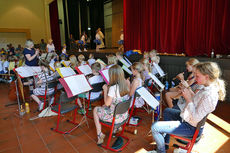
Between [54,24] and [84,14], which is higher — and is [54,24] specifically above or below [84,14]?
below

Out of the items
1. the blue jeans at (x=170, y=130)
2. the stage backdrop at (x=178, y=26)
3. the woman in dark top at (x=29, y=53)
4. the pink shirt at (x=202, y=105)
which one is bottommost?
the blue jeans at (x=170, y=130)

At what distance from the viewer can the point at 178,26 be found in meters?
5.45

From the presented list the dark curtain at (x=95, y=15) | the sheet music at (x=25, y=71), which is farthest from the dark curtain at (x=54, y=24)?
the sheet music at (x=25, y=71)

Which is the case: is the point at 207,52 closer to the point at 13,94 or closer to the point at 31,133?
the point at 31,133

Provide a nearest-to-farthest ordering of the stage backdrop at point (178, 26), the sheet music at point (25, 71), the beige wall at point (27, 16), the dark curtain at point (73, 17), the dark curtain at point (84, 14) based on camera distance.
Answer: the sheet music at point (25, 71)
the stage backdrop at point (178, 26)
the beige wall at point (27, 16)
the dark curtain at point (73, 17)
the dark curtain at point (84, 14)

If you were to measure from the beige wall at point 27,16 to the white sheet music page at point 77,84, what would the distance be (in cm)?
1254

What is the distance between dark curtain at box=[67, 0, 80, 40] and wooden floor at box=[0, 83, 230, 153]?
1078cm

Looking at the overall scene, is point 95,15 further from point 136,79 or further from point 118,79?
point 118,79

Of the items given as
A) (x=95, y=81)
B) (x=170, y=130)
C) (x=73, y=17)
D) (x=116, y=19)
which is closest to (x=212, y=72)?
(x=170, y=130)

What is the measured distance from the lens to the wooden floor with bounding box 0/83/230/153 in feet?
7.24

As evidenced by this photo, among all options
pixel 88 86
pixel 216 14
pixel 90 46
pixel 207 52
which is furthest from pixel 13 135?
pixel 90 46

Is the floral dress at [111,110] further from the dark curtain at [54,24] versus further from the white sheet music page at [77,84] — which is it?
the dark curtain at [54,24]

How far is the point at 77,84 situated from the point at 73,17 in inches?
468

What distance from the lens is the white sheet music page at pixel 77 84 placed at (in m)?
2.35
